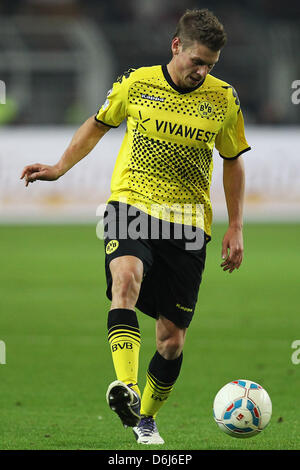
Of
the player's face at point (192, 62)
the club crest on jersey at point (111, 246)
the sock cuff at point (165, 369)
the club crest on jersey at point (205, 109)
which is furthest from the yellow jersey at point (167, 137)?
the sock cuff at point (165, 369)

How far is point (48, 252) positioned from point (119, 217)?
10.7m

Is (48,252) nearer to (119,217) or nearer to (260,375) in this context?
(260,375)

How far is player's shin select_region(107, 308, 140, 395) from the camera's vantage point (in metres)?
4.80

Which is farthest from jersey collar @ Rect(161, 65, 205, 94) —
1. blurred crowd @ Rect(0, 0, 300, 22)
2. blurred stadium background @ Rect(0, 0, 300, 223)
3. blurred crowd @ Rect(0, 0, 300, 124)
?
blurred crowd @ Rect(0, 0, 300, 22)

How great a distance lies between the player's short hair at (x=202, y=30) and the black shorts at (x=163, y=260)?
99 cm

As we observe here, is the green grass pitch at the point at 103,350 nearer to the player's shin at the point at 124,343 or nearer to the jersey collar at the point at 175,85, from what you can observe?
the player's shin at the point at 124,343

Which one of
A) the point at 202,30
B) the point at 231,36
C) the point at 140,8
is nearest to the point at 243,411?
the point at 202,30

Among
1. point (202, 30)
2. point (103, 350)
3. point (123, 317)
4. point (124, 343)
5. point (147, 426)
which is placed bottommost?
point (103, 350)

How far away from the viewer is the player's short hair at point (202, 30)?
17.0 ft

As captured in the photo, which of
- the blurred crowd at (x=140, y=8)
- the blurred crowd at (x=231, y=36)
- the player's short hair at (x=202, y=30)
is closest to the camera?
the player's short hair at (x=202, y=30)

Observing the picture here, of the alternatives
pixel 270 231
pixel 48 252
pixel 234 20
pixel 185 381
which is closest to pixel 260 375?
pixel 185 381

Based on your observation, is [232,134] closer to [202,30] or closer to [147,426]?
[202,30]

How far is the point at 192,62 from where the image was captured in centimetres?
525

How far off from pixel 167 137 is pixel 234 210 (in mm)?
637
